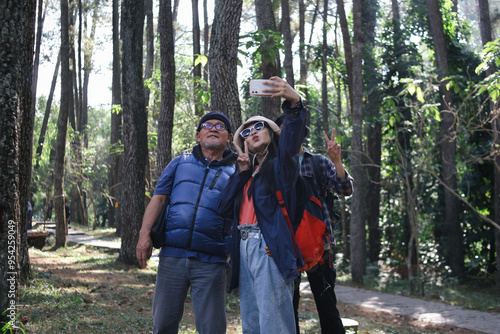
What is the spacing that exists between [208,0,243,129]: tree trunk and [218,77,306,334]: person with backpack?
467 cm

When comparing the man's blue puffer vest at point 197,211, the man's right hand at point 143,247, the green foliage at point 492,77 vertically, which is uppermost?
the green foliage at point 492,77

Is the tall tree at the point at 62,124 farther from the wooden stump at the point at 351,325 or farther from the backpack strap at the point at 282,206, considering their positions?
the backpack strap at the point at 282,206

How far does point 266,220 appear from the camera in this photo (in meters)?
3.35

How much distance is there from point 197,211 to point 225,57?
4.64 meters

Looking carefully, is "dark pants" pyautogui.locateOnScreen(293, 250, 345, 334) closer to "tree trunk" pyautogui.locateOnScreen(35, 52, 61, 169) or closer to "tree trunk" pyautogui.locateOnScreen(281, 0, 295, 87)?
"tree trunk" pyautogui.locateOnScreen(281, 0, 295, 87)

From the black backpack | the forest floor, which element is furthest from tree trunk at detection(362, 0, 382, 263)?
the black backpack

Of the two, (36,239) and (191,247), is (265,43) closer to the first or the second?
(191,247)

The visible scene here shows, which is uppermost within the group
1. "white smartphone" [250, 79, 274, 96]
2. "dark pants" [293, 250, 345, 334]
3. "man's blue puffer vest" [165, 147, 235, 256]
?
"white smartphone" [250, 79, 274, 96]

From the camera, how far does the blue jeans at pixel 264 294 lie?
323cm

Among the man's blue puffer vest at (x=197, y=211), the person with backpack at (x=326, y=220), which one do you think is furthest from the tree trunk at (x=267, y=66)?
the man's blue puffer vest at (x=197, y=211)

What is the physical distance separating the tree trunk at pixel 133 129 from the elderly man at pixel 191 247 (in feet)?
27.0

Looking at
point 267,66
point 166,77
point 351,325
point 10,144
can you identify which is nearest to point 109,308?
point 351,325

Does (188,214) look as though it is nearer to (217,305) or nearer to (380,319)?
(217,305)

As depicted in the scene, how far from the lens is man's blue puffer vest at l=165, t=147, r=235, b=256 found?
4008 mm
